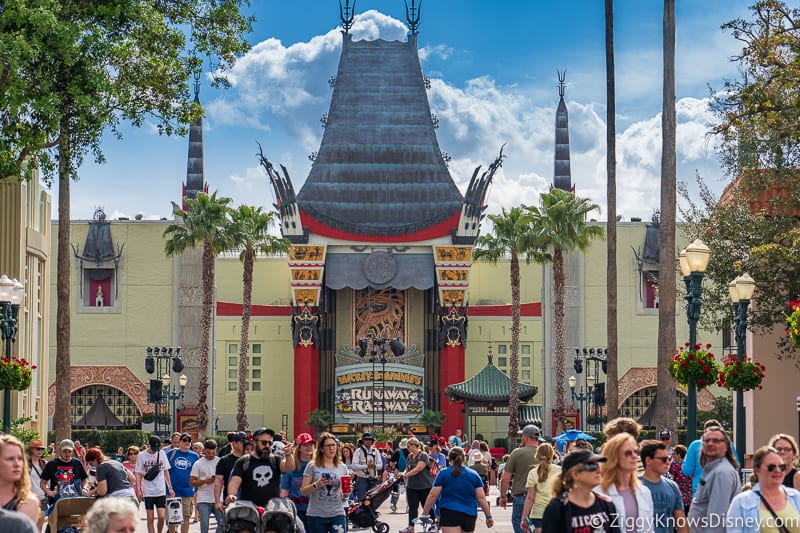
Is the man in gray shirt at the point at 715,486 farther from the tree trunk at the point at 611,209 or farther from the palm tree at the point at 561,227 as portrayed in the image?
the palm tree at the point at 561,227

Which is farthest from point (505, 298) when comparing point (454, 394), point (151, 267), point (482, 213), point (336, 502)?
point (336, 502)

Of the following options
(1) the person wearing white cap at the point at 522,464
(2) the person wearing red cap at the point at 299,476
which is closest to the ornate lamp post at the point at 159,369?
(1) the person wearing white cap at the point at 522,464

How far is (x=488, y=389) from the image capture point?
65125mm

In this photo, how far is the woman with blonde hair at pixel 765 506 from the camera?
9.73 metres

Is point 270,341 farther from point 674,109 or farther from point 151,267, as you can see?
point 674,109

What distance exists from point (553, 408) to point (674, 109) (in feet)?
150

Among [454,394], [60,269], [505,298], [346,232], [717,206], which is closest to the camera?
[60,269]

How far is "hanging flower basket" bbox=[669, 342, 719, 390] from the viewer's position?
22219 millimetres

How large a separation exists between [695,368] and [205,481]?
26.9ft

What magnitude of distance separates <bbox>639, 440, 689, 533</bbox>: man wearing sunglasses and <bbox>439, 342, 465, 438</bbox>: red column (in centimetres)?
5816

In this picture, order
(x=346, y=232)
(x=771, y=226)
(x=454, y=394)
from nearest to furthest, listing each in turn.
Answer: (x=771, y=226) → (x=454, y=394) → (x=346, y=232)

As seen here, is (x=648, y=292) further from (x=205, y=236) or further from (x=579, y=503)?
(x=579, y=503)

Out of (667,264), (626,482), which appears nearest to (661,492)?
(626,482)

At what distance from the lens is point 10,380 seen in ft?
82.3
